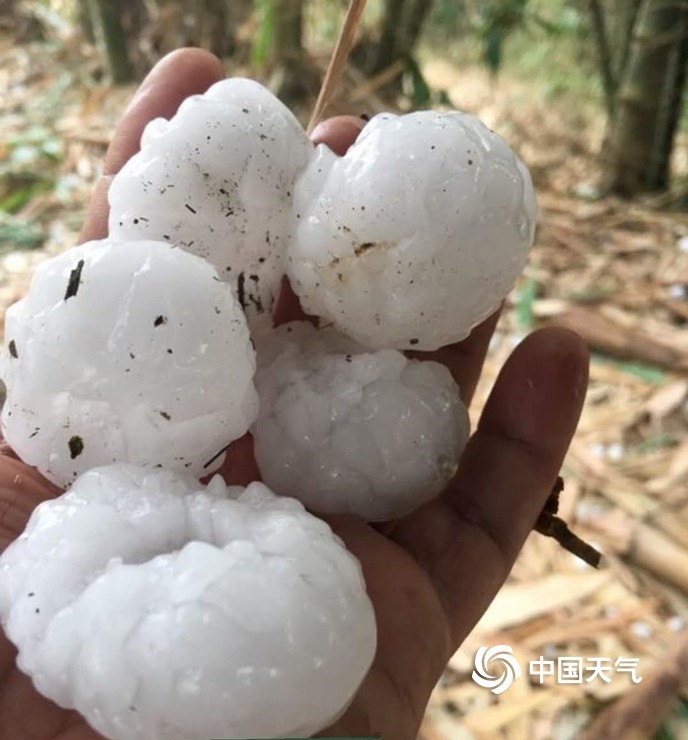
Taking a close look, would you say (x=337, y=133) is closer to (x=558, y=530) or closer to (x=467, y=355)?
(x=467, y=355)

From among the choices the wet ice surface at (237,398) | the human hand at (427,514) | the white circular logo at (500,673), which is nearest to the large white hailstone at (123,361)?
the wet ice surface at (237,398)

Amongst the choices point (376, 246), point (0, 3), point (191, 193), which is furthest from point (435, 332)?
point (0, 3)

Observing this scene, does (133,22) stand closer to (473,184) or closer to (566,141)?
(566,141)

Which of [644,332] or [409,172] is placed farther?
[644,332]

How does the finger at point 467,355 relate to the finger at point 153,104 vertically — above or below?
below

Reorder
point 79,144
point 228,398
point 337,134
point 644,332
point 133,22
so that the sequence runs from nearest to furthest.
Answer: point 228,398, point 337,134, point 644,332, point 79,144, point 133,22

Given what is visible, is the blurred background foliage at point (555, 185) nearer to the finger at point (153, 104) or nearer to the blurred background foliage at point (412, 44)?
the blurred background foliage at point (412, 44)

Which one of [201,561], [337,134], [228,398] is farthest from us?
[337,134]
